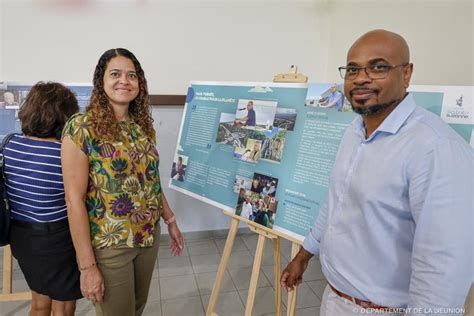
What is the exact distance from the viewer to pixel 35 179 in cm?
120

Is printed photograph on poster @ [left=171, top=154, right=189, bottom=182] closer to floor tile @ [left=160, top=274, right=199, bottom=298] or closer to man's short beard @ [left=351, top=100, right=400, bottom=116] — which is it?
floor tile @ [left=160, top=274, right=199, bottom=298]

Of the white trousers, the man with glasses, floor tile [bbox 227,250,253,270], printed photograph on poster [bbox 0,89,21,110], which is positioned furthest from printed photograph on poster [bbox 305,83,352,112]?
printed photograph on poster [bbox 0,89,21,110]

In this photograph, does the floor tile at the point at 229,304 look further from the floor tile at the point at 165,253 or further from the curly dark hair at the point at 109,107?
the curly dark hair at the point at 109,107

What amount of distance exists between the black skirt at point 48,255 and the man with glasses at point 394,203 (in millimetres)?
1012

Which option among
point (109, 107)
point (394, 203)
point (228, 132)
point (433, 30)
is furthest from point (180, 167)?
point (433, 30)

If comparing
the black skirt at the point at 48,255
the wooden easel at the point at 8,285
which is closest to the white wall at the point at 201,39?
the wooden easel at the point at 8,285

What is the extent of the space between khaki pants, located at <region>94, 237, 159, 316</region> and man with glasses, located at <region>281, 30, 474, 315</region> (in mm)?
694

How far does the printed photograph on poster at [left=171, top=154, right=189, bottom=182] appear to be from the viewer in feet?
6.20

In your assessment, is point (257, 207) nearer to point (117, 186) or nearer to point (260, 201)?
point (260, 201)

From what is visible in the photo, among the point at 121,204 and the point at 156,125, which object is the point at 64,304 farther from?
the point at 156,125

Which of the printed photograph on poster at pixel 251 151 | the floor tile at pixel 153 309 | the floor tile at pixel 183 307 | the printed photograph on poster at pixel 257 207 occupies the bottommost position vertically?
the floor tile at pixel 153 309

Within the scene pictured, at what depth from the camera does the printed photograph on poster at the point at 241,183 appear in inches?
60.7

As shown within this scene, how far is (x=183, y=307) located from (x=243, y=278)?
558 millimetres

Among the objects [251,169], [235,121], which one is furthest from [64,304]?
[235,121]
